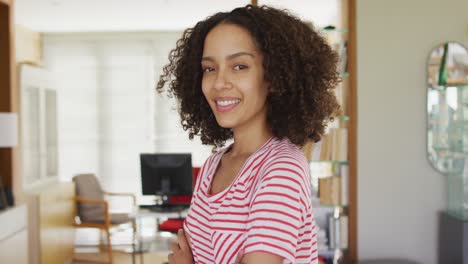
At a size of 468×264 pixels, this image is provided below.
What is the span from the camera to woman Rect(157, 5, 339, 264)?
0.89 m

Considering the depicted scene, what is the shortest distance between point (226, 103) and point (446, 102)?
3.19 m

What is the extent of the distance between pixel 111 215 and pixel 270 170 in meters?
5.59

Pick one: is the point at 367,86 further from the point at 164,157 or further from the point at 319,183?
the point at 164,157

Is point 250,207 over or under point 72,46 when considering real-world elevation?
under

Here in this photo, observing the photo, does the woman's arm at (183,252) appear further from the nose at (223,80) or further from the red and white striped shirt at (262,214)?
the nose at (223,80)

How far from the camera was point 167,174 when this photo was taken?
4.96 m

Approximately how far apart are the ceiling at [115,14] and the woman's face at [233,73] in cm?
384

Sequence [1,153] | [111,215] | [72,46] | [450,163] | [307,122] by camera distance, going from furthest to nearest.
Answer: [72,46] → [111,215] → [1,153] → [450,163] → [307,122]

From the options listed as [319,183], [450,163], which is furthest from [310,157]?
[450,163]

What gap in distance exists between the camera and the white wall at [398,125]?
12.4 feet

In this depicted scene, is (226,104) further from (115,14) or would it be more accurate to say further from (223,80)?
(115,14)

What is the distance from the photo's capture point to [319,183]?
3.88 metres

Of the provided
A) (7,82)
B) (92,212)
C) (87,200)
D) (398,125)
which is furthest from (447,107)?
(92,212)

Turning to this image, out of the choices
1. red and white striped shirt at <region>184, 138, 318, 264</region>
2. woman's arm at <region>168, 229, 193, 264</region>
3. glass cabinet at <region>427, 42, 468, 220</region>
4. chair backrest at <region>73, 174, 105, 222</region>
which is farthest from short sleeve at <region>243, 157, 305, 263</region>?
chair backrest at <region>73, 174, 105, 222</region>
